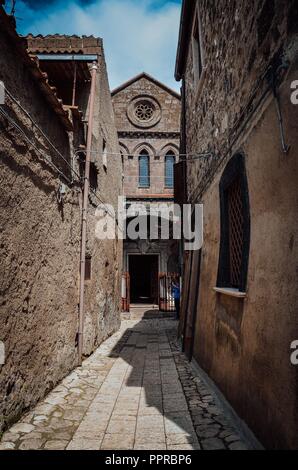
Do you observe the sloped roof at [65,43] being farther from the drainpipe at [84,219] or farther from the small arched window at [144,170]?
the small arched window at [144,170]

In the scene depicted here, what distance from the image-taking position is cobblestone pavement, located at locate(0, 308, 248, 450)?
9.09ft

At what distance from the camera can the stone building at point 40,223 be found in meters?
3.10

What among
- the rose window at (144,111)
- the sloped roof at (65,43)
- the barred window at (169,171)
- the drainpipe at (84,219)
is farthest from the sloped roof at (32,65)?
the rose window at (144,111)

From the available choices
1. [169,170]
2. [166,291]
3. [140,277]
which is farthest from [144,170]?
[140,277]

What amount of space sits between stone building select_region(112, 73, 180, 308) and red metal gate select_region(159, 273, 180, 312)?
Result: 172cm

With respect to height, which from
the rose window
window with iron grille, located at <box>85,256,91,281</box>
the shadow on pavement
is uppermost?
the rose window

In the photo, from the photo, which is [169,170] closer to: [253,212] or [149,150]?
[149,150]

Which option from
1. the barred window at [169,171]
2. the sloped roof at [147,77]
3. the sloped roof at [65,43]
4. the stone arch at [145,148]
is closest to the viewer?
the sloped roof at [65,43]

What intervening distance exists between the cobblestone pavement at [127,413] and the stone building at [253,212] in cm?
36

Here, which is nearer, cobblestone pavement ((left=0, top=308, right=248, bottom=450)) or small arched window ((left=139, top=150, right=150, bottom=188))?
cobblestone pavement ((left=0, top=308, right=248, bottom=450))

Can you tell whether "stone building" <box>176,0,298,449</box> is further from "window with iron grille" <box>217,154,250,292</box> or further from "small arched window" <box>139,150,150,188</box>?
"small arched window" <box>139,150,150,188</box>

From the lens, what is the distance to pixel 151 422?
3201mm

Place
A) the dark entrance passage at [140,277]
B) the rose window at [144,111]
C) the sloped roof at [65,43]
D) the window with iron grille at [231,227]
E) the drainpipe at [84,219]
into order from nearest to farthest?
1. the window with iron grille at [231,227]
2. the drainpipe at [84,219]
3. the sloped roof at [65,43]
4. the rose window at [144,111]
5. the dark entrance passage at [140,277]

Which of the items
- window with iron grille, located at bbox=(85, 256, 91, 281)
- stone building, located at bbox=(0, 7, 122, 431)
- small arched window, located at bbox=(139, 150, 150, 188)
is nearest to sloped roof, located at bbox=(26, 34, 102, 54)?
stone building, located at bbox=(0, 7, 122, 431)
